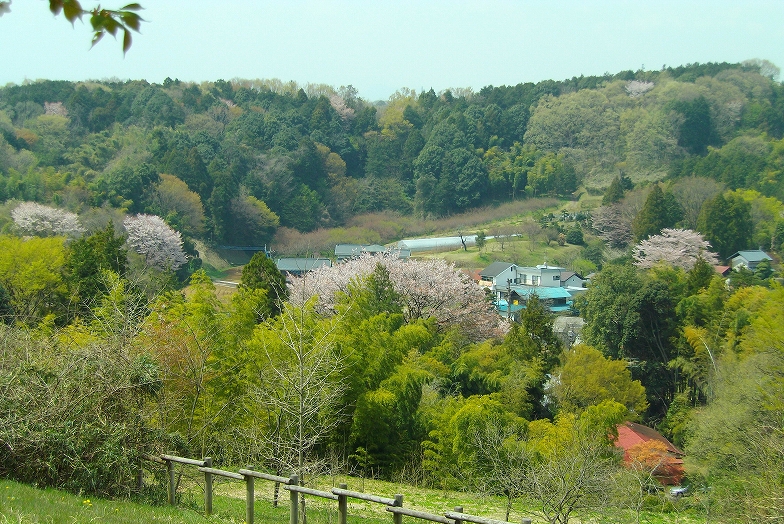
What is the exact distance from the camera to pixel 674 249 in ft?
122

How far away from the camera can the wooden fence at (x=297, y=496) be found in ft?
17.5

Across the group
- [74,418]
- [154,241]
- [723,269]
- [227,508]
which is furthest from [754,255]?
[74,418]

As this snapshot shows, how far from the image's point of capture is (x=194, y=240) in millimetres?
42188

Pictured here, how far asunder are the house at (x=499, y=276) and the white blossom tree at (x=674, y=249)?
599 centimetres

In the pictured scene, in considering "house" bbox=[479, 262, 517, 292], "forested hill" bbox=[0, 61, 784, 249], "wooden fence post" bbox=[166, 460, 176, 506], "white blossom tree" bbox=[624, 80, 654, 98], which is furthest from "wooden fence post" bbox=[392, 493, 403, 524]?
"white blossom tree" bbox=[624, 80, 654, 98]

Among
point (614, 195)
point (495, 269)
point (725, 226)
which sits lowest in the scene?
point (495, 269)

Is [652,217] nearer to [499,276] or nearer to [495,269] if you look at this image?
[495,269]

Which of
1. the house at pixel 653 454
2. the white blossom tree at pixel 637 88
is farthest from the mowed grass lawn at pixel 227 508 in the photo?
the white blossom tree at pixel 637 88

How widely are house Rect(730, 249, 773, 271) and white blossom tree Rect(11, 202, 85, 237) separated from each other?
30.8 metres

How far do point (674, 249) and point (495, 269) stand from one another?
8763mm

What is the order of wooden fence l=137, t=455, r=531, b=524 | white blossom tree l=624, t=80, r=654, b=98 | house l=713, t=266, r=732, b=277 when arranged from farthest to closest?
white blossom tree l=624, t=80, r=654, b=98, house l=713, t=266, r=732, b=277, wooden fence l=137, t=455, r=531, b=524

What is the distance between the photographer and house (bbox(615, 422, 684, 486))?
1609 cm

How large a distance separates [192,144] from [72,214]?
1530cm

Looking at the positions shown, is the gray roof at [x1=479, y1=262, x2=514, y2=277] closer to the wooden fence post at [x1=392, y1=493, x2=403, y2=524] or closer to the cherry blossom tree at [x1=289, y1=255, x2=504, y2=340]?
the cherry blossom tree at [x1=289, y1=255, x2=504, y2=340]
